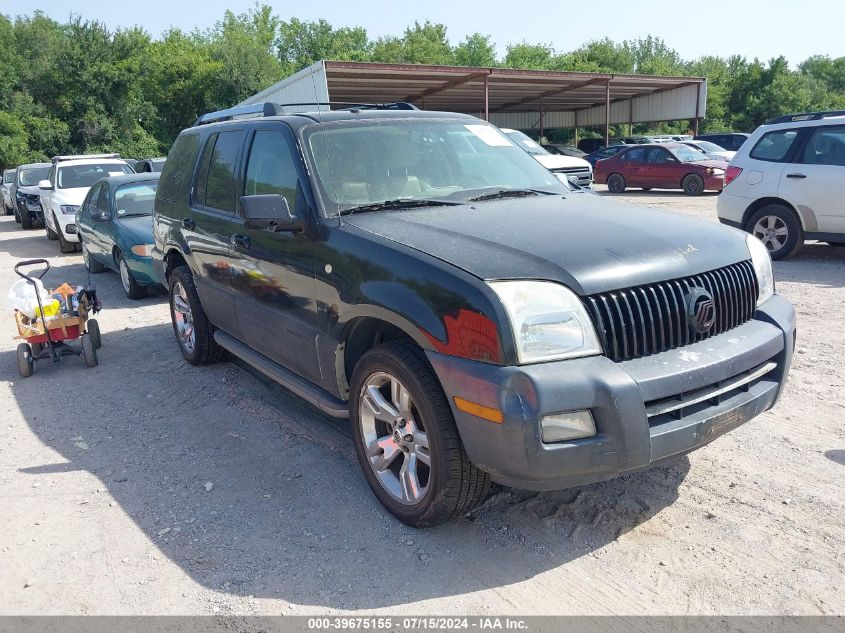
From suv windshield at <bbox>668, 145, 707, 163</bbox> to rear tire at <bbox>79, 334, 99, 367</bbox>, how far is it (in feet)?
56.1

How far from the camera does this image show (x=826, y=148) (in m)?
8.85

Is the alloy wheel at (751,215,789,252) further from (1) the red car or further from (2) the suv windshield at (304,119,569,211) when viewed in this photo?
(1) the red car

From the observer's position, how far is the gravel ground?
288cm

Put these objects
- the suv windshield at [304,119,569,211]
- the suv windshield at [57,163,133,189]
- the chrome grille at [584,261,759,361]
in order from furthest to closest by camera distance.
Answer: the suv windshield at [57,163,133,189]
the suv windshield at [304,119,569,211]
the chrome grille at [584,261,759,361]

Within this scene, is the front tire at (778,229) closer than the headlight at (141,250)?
No

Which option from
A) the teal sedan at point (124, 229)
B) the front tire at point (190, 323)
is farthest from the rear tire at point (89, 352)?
the teal sedan at point (124, 229)

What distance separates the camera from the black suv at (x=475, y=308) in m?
2.75

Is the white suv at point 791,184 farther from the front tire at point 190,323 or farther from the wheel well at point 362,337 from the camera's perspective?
the wheel well at point 362,337

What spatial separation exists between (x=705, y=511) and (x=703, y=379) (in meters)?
0.85

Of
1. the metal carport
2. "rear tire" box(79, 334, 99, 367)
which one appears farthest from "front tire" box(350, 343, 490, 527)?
the metal carport

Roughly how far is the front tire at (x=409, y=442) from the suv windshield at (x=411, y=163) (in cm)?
104

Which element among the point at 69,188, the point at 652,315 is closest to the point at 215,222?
the point at 652,315

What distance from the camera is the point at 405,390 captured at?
318cm

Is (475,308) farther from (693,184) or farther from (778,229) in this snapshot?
(693,184)
